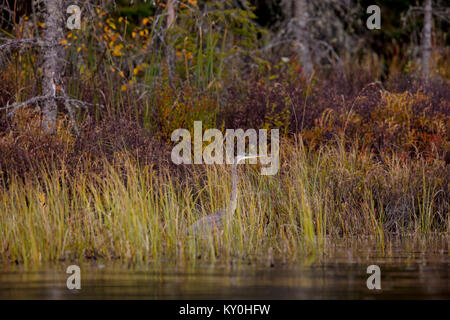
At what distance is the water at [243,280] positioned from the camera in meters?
6.84

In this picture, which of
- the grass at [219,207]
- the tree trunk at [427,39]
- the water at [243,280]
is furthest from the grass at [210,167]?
the tree trunk at [427,39]

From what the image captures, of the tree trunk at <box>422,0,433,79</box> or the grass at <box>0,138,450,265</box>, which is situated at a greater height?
the tree trunk at <box>422,0,433,79</box>

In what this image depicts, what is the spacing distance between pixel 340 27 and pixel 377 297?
52.3ft

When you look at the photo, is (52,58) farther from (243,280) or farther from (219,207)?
(243,280)

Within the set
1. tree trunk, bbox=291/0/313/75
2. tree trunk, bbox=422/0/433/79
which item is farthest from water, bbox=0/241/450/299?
tree trunk, bbox=291/0/313/75

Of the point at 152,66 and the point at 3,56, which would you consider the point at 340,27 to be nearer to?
the point at 152,66

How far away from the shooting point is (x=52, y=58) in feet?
43.8

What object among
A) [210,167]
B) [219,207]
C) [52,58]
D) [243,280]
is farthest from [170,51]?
[243,280]

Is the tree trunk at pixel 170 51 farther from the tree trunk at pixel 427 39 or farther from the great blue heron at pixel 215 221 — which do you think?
the great blue heron at pixel 215 221

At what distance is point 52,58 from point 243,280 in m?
7.03

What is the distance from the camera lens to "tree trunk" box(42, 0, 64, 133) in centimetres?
1311

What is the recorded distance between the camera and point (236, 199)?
9961mm

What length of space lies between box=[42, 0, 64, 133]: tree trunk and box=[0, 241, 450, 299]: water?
5.12m

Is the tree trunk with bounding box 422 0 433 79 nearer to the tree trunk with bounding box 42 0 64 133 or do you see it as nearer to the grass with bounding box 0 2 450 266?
the grass with bounding box 0 2 450 266
